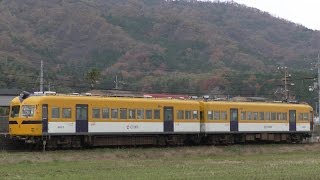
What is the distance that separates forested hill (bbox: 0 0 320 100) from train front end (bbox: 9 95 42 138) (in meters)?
48.7

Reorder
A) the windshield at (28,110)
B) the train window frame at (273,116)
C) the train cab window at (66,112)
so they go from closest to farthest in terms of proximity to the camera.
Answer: the windshield at (28,110) < the train cab window at (66,112) < the train window frame at (273,116)

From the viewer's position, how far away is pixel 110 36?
13562cm

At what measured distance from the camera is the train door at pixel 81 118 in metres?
33.8

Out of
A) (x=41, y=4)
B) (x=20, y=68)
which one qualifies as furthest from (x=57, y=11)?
(x=20, y=68)

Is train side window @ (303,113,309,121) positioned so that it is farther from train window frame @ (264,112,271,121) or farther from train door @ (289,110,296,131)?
train window frame @ (264,112,271,121)

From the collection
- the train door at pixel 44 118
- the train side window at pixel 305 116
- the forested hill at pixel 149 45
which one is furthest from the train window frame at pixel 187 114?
the forested hill at pixel 149 45

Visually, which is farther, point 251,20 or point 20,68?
point 251,20

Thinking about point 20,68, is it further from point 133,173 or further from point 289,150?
point 133,173

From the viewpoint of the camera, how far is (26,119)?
32.4 meters

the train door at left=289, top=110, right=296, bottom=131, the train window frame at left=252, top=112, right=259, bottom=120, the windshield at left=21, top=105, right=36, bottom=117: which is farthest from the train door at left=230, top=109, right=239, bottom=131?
the windshield at left=21, top=105, right=36, bottom=117

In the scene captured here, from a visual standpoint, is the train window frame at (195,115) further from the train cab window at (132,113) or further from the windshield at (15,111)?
the windshield at (15,111)

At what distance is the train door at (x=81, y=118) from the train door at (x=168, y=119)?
20.4ft

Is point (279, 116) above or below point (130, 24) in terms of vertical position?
below

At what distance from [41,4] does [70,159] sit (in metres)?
129
